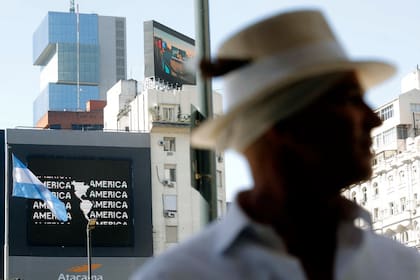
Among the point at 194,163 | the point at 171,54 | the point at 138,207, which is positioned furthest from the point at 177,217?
the point at 194,163

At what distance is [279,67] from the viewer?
2.09 m

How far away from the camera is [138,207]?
85.1 meters

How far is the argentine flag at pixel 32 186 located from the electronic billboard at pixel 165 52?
2669 cm

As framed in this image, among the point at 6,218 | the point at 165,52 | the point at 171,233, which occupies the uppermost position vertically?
the point at 165,52

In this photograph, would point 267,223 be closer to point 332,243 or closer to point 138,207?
point 332,243

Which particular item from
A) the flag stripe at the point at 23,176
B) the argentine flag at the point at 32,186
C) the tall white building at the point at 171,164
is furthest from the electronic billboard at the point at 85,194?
the flag stripe at the point at 23,176

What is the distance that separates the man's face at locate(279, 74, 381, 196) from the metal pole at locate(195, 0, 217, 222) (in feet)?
30.5

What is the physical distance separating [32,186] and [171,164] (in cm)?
1835

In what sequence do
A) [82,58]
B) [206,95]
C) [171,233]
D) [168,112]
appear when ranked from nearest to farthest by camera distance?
[206,95], [171,233], [168,112], [82,58]

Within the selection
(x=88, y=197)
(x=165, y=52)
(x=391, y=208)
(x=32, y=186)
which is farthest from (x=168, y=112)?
(x=32, y=186)

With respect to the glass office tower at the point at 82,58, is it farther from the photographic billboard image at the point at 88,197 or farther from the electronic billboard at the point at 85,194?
the photographic billboard image at the point at 88,197

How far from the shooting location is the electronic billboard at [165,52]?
94375 mm

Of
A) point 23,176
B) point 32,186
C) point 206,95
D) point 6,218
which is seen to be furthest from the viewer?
point 6,218

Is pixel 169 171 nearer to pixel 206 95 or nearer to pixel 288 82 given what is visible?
pixel 206 95
